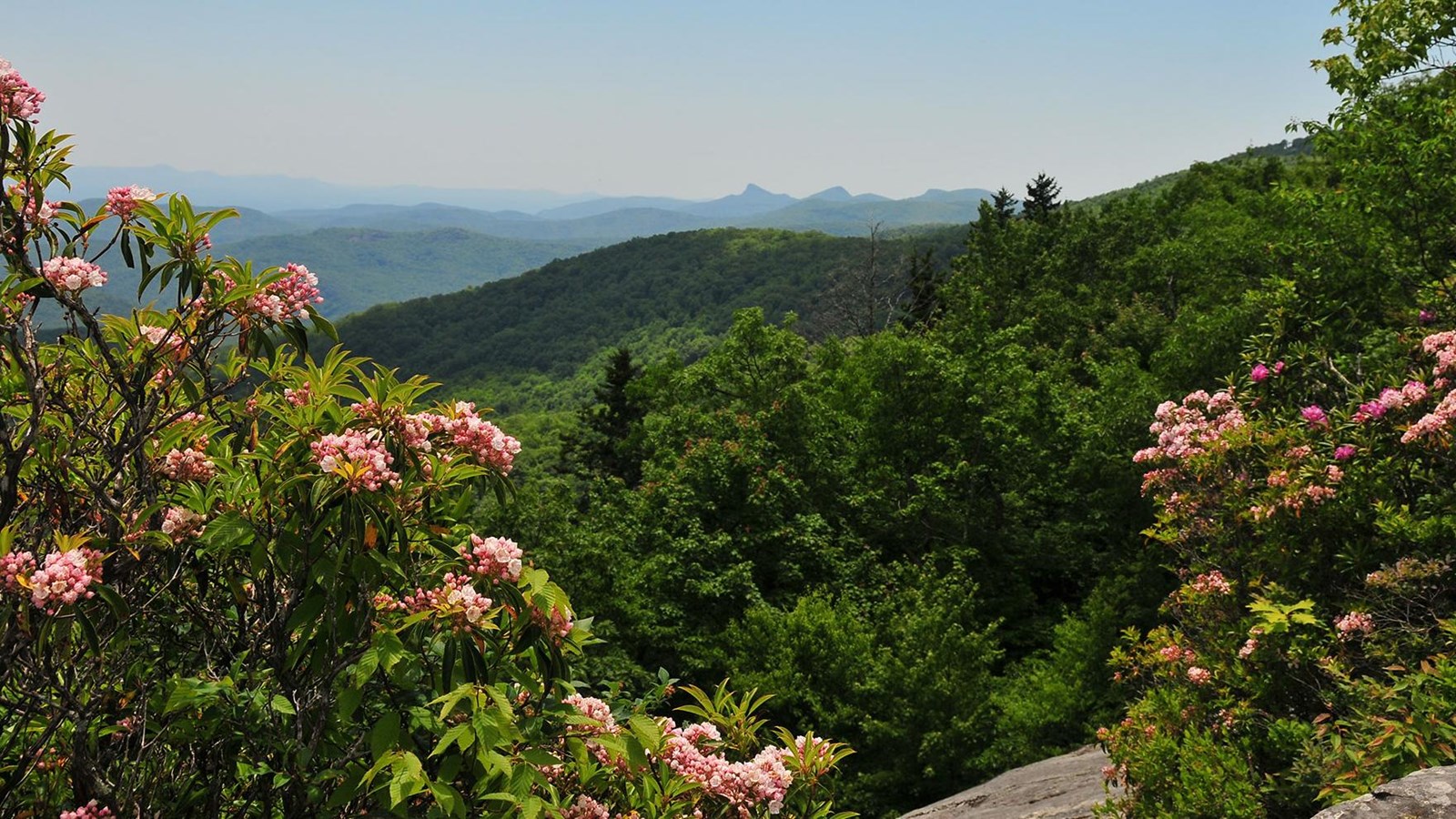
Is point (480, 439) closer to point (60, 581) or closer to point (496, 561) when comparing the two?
point (496, 561)

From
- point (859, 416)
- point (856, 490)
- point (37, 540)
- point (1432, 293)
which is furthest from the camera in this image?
point (859, 416)

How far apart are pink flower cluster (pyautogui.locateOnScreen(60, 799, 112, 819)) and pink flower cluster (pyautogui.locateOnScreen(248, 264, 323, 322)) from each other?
1714mm

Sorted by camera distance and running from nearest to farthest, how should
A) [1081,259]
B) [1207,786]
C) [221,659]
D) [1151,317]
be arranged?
[221,659], [1207,786], [1151,317], [1081,259]

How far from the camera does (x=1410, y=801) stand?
356 centimetres

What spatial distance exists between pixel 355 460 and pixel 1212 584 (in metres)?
7.33

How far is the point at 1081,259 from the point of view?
42.9m

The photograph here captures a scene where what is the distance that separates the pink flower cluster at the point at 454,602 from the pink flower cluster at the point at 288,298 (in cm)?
124

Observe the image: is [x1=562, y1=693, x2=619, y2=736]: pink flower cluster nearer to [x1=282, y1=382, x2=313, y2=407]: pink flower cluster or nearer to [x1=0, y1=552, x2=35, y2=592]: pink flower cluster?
[x1=282, y1=382, x2=313, y2=407]: pink flower cluster

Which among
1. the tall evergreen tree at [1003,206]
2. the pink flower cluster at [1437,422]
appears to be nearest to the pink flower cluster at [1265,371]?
the pink flower cluster at [1437,422]

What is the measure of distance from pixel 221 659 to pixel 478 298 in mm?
202768

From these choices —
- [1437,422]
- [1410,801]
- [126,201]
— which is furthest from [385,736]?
[1437,422]

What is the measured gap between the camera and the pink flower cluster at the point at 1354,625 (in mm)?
6086

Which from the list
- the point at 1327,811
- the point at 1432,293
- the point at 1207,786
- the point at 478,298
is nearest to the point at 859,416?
the point at 1432,293

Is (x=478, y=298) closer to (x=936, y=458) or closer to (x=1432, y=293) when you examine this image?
(x=936, y=458)
